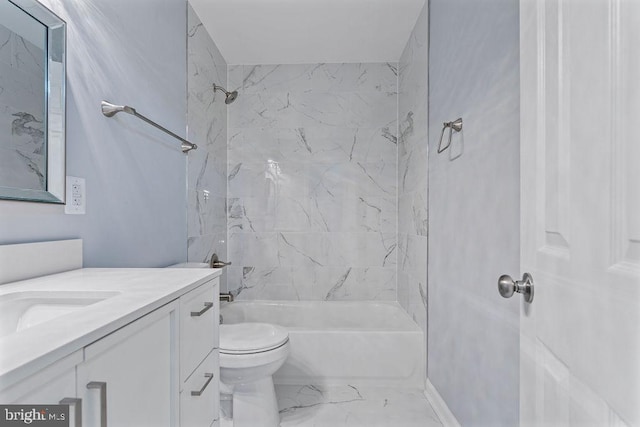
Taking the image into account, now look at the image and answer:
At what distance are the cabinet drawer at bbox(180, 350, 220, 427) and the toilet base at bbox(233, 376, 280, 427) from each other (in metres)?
0.60

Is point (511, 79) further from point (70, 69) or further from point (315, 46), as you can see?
point (315, 46)

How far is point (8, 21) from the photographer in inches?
38.0

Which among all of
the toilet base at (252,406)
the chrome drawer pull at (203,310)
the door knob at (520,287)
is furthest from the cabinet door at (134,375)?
the toilet base at (252,406)

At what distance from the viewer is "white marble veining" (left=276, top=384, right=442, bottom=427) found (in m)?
1.86

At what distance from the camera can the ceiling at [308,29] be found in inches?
85.7

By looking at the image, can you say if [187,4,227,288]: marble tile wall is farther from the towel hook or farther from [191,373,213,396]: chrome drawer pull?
the towel hook

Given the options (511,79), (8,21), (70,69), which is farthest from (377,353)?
(8,21)

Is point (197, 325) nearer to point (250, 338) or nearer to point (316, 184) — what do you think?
point (250, 338)

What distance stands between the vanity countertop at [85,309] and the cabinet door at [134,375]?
3cm

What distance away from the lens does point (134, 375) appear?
2.21 feet
